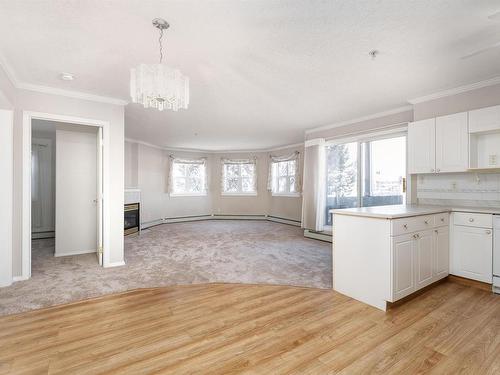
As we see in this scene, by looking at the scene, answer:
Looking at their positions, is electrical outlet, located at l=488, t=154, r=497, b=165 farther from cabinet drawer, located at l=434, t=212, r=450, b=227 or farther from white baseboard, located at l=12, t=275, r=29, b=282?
white baseboard, located at l=12, t=275, r=29, b=282

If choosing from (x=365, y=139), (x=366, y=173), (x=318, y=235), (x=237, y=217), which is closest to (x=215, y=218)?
(x=237, y=217)

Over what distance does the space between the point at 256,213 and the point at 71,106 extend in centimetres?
624

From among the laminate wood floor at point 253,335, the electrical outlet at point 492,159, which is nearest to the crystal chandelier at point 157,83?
the laminate wood floor at point 253,335

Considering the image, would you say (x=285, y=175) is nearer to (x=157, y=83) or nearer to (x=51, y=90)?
(x=51, y=90)

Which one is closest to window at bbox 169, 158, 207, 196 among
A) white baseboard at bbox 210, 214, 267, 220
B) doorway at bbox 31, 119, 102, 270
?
white baseboard at bbox 210, 214, 267, 220

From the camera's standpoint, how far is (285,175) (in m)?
7.93

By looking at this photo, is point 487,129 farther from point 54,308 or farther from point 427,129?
point 54,308

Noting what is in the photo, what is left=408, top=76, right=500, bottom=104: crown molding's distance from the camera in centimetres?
298

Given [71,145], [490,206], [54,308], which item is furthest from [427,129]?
[71,145]

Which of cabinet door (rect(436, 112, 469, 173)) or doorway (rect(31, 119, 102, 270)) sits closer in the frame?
cabinet door (rect(436, 112, 469, 173))

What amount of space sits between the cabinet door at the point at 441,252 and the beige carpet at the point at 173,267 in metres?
1.21

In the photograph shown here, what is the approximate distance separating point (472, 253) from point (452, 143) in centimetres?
138

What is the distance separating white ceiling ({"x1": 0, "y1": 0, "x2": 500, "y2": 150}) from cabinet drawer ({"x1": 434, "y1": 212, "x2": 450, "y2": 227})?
164cm

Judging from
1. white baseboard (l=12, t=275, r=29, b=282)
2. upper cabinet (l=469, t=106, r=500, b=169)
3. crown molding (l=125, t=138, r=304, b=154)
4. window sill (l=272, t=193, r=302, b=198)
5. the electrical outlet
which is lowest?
white baseboard (l=12, t=275, r=29, b=282)
